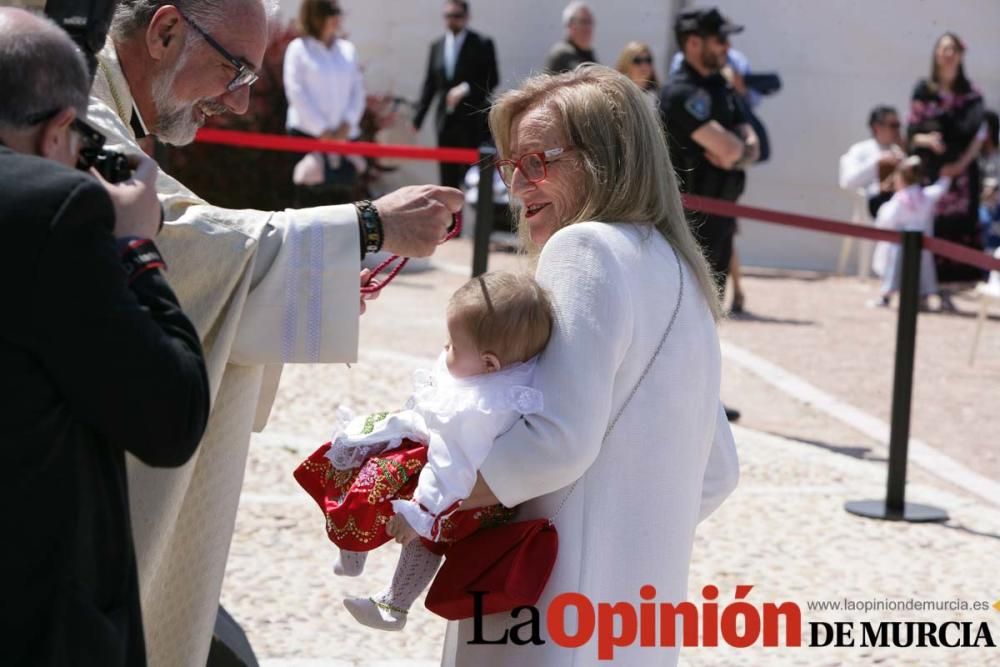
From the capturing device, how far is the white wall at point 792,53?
15508 millimetres

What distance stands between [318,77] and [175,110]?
9.12 m

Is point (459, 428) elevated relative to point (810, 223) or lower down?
elevated

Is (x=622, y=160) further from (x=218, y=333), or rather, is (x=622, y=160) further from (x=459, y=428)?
(x=218, y=333)

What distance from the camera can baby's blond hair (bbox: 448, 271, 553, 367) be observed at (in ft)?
8.49

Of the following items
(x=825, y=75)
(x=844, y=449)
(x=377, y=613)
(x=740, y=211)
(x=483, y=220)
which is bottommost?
(x=844, y=449)

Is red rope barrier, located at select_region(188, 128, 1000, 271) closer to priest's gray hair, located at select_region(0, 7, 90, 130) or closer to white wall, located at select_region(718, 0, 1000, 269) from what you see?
priest's gray hair, located at select_region(0, 7, 90, 130)

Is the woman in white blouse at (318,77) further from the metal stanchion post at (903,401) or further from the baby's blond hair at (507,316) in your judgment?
the baby's blond hair at (507,316)

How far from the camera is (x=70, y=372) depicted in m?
1.93

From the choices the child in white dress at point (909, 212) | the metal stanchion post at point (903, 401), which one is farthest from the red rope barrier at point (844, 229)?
the child in white dress at point (909, 212)

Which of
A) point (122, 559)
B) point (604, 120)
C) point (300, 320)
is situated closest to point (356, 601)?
point (300, 320)

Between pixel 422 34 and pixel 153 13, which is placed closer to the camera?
pixel 153 13

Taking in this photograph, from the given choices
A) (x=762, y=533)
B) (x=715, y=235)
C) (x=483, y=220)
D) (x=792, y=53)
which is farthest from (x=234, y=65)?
(x=792, y=53)

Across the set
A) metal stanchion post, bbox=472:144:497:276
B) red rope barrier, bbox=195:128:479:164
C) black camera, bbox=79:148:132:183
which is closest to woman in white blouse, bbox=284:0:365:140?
red rope barrier, bbox=195:128:479:164

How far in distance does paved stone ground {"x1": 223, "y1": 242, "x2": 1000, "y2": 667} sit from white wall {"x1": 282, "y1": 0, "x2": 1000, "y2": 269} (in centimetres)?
589
